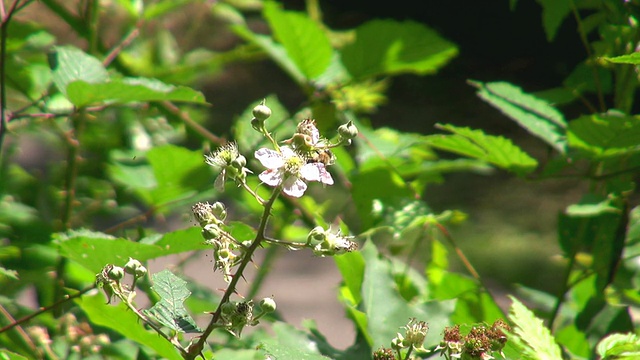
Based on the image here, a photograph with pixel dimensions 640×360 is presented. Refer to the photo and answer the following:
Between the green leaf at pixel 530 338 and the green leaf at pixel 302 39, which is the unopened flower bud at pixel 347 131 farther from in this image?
the green leaf at pixel 302 39

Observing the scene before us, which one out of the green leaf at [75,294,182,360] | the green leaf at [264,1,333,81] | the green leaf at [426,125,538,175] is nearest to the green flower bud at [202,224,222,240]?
the green leaf at [75,294,182,360]

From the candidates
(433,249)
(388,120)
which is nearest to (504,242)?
(388,120)

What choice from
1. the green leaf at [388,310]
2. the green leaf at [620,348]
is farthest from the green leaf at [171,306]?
the green leaf at [620,348]

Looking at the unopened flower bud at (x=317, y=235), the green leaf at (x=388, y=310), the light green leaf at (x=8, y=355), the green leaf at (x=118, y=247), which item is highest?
the unopened flower bud at (x=317, y=235)

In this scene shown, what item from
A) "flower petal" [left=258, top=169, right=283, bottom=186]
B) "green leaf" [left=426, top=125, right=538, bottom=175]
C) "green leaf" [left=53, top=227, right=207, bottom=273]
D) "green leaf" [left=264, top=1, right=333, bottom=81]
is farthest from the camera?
"green leaf" [left=264, top=1, right=333, bottom=81]

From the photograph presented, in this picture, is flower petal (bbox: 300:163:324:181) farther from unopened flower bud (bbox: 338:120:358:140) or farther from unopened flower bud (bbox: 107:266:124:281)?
unopened flower bud (bbox: 107:266:124:281)

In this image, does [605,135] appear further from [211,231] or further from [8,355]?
[8,355]

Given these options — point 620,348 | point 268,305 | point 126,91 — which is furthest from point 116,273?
point 620,348
